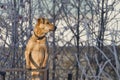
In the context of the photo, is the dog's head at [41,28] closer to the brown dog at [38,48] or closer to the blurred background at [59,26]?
the brown dog at [38,48]

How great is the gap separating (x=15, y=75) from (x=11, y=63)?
0.17 metres

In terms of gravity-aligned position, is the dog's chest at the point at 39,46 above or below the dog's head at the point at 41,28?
below

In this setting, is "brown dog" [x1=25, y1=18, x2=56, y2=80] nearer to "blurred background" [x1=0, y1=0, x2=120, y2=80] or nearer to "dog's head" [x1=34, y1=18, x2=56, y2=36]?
"dog's head" [x1=34, y1=18, x2=56, y2=36]

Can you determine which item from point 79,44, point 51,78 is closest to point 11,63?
point 51,78

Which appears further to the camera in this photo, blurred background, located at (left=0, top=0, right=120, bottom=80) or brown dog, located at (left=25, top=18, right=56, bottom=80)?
blurred background, located at (left=0, top=0, right=120, bottom=80)

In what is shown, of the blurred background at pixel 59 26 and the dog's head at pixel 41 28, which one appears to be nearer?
the dog's head at pixel 41 28

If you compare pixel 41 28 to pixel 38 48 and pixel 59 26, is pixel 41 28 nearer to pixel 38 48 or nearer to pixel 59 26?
pixel 38 48

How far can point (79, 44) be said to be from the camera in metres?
4.92

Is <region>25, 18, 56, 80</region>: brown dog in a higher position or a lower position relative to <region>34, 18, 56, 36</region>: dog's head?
lower

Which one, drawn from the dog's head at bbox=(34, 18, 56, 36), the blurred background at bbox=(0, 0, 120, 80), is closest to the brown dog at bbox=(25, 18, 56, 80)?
the dog's head at bbox=(34, 18, 56, 36)

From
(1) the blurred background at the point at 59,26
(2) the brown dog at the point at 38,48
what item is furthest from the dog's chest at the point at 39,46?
(1) the blurred background at the point at 59,26

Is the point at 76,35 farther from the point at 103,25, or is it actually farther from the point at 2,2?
the point at 2,2

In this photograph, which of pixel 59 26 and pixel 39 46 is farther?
pixel 59 26

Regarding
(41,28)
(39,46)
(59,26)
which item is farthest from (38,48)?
(59,26)
